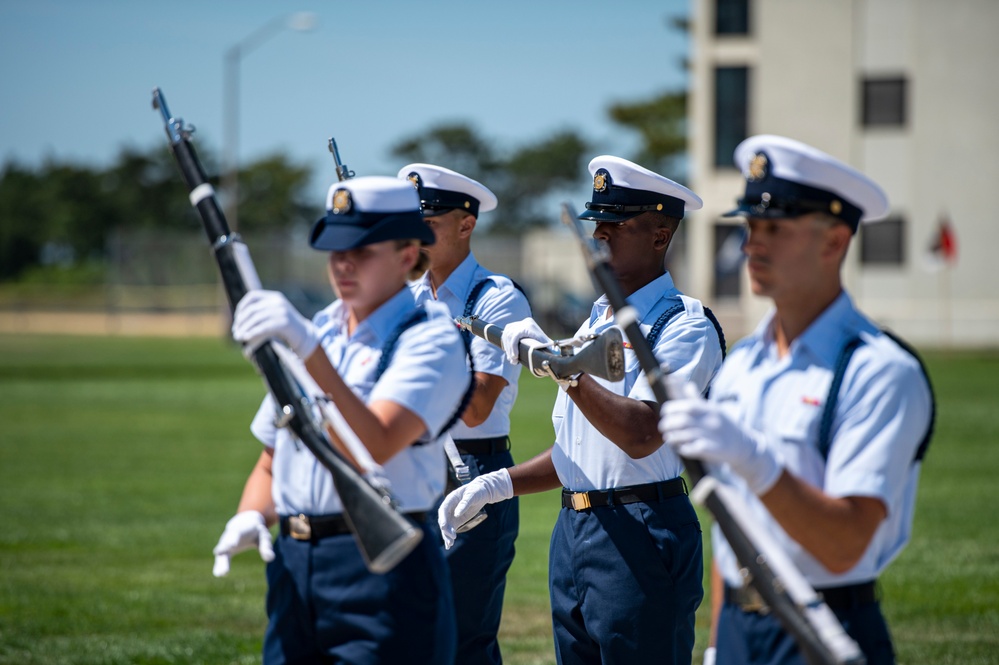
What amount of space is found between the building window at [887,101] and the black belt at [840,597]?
47.5m

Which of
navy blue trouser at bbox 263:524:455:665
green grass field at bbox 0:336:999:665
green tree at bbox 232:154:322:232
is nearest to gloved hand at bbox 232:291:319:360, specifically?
navy blue trouser at bbox 263:524:455:665

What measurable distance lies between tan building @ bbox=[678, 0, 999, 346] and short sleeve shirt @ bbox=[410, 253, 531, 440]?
135 ft

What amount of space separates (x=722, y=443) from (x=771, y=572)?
0.36 metres

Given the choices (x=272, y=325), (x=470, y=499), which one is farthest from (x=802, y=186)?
(x=470, y=499)

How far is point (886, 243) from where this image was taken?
48500mm

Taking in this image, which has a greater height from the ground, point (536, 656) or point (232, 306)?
point (232, 306)

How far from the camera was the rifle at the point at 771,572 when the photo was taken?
128 inches

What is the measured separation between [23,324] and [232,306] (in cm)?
6632

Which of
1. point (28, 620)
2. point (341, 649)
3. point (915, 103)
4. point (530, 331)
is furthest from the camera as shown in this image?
point (915, 103)

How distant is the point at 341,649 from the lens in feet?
12.9

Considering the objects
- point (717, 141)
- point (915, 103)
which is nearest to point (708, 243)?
point (717, 141)

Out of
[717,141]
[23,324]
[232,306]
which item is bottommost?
[23,324]

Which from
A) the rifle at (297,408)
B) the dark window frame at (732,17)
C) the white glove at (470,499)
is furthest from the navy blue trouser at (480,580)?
the dark window frame at (732,17)

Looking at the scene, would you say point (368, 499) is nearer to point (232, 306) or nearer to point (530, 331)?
point (232, 306)
